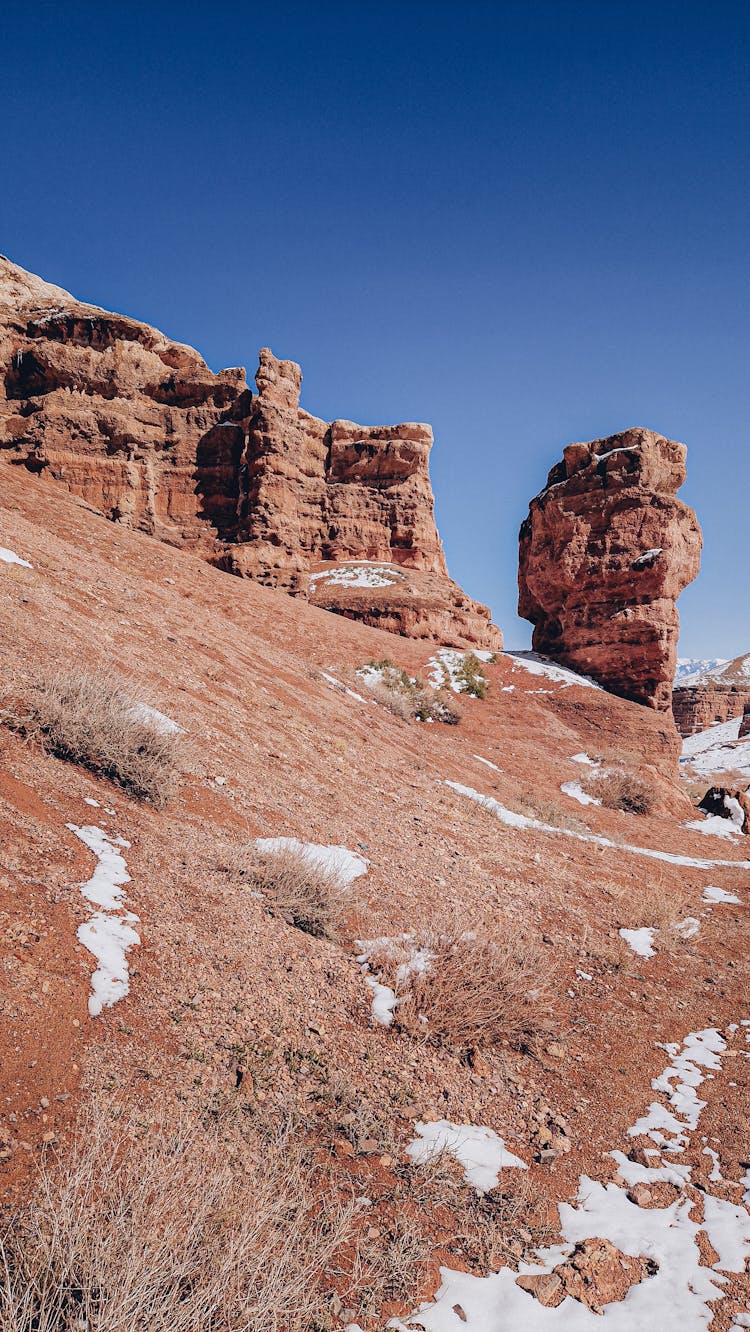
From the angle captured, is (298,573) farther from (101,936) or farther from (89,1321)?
(89,1321)

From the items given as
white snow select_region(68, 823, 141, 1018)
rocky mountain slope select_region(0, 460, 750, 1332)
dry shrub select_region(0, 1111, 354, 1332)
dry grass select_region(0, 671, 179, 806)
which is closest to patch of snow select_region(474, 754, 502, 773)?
rocky mountain slope select_region(0, 460, 750, 1332)

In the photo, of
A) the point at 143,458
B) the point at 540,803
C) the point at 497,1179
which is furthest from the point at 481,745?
the point at 143,458

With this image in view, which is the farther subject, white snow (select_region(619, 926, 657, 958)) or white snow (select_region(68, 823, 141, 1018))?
white snow (select_region(619, 926, 657, 958))

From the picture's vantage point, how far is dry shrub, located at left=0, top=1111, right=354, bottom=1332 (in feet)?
5.07

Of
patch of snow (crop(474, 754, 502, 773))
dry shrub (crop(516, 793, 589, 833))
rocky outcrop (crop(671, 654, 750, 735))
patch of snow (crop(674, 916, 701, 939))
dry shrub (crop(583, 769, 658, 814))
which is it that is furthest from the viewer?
rocky outcrop (crop(671, 654, 750, 735))

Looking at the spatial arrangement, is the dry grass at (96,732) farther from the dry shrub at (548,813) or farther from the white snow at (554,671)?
the white snow at (554,671)

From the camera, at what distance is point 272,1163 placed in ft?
7.68

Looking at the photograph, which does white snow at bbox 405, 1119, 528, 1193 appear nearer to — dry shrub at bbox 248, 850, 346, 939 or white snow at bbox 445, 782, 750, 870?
dry shrub at bbox 248, 850, 346, 939

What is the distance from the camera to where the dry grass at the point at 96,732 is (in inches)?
196

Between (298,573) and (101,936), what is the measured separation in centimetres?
2603

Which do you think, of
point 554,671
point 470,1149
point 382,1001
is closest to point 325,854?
point 382,1001

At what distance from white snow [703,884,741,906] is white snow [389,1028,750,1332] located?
22.2 feet

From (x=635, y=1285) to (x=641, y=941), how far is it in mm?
4775

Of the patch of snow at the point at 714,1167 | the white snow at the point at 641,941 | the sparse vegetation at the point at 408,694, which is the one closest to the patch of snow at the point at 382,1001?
the patch of snow at the point at 714,1167
